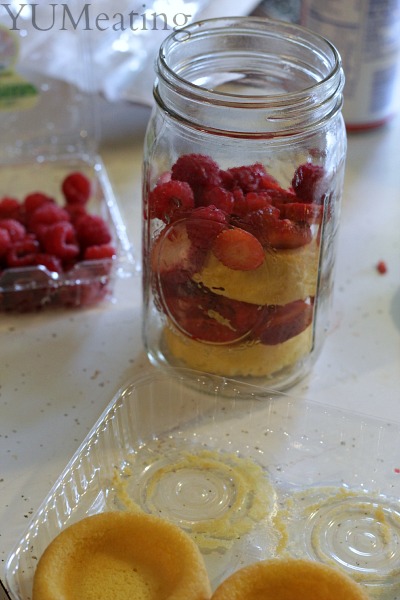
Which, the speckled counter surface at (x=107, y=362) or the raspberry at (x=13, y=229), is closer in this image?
the speckled counter surface at (x=107, y=362)

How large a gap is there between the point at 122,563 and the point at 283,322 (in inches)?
9.8

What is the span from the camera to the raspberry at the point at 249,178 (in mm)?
719

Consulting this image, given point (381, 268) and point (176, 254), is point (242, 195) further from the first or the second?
point (381, 268)

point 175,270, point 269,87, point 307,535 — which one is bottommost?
point 307,535

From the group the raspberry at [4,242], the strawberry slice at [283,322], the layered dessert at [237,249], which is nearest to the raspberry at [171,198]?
the layered dessert at [237,249]

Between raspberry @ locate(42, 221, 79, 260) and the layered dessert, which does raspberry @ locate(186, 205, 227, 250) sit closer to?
the layered dessert

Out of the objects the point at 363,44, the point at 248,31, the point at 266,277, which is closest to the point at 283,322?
the point at 266,277

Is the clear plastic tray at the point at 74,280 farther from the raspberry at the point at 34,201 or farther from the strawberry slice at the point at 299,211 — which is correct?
the strawberry slice at the point at 299,211

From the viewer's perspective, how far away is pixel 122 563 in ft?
2.04

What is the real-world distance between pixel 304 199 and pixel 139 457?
26 cm

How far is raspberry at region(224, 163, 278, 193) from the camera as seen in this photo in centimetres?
72

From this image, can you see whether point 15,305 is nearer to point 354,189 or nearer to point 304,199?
point 304,199

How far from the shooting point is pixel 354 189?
106cm

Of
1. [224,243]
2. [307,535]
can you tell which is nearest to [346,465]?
[307,535]
